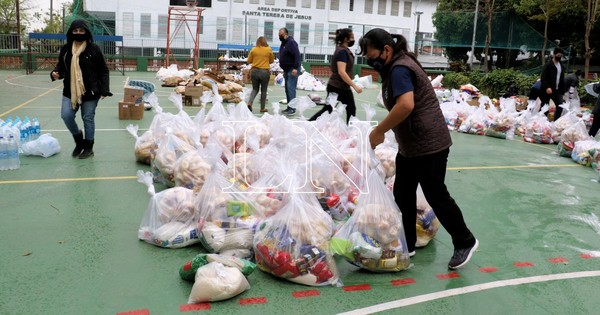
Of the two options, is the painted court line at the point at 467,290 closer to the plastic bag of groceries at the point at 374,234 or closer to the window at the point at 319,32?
the plastic bag of groceries at the point at 374,234

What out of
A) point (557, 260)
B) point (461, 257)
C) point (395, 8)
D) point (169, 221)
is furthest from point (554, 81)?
point (395, 8)

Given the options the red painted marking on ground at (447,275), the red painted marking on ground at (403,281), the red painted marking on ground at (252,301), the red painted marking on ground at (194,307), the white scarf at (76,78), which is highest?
the white scarf at (76,78)

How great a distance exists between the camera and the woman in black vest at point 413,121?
302 cm

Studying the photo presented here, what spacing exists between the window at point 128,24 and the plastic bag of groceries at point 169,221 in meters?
35.3

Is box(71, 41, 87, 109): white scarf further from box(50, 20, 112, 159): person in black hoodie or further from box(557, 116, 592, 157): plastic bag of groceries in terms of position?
box(557, 116, 592, 157): plastic bag of groceries

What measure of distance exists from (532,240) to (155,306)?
2.96m

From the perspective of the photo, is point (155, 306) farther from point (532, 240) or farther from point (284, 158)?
point (532, 240)

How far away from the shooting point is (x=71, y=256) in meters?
3.36

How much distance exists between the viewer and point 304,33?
1597 inches

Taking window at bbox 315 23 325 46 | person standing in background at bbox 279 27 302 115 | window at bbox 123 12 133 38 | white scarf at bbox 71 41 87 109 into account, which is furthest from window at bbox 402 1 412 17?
white scarf at bbox 71 41 87 109

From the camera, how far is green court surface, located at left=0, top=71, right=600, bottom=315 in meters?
2.88

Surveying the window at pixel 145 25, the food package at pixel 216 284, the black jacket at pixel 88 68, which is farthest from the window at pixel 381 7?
the food package at pixel 216 284

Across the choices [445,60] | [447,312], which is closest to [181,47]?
[445,60]

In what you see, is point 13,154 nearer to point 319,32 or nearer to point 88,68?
point 88,68
